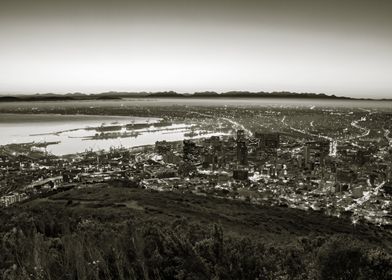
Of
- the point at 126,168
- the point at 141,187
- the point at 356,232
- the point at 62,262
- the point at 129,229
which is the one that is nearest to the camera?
the point at 62,262

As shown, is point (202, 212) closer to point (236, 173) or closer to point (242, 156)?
point (236, 173)

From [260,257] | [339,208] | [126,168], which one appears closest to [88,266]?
[260,257]

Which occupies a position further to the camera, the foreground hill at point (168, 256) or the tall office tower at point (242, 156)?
the tall office tower at point (242, 156)

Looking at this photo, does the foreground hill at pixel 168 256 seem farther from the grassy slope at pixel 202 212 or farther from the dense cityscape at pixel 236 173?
the dense cityscape at pixel 236 173

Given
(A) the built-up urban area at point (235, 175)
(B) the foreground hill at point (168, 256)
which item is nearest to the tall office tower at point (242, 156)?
(A) the built-up urban area at point (235, 175)

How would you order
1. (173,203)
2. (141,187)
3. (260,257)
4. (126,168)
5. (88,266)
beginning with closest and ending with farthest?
(88,266) < (260,257) < (173,203) < (141,187) < (126,168)

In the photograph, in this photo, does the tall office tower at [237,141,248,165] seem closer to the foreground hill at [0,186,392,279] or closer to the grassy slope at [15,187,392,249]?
the grassy slope at [15,187,392,249]

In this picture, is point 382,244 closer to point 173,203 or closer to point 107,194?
point 173,203

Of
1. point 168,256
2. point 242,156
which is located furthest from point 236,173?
point 168,256

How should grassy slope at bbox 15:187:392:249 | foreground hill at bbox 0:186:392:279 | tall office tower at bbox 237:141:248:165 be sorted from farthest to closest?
1. tall office tower at bbox 237:141:248:165
2. grassy slope at bbox 15:187:392:249
3. foreground hill at bbox 0:186:392:279

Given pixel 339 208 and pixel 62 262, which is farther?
pixel 339 208

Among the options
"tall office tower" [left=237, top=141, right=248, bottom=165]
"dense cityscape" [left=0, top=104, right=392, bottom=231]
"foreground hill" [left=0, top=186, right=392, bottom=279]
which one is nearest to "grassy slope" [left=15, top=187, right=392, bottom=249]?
"dense cityscape" [left=0, top=104, right=392, bottom=231]
